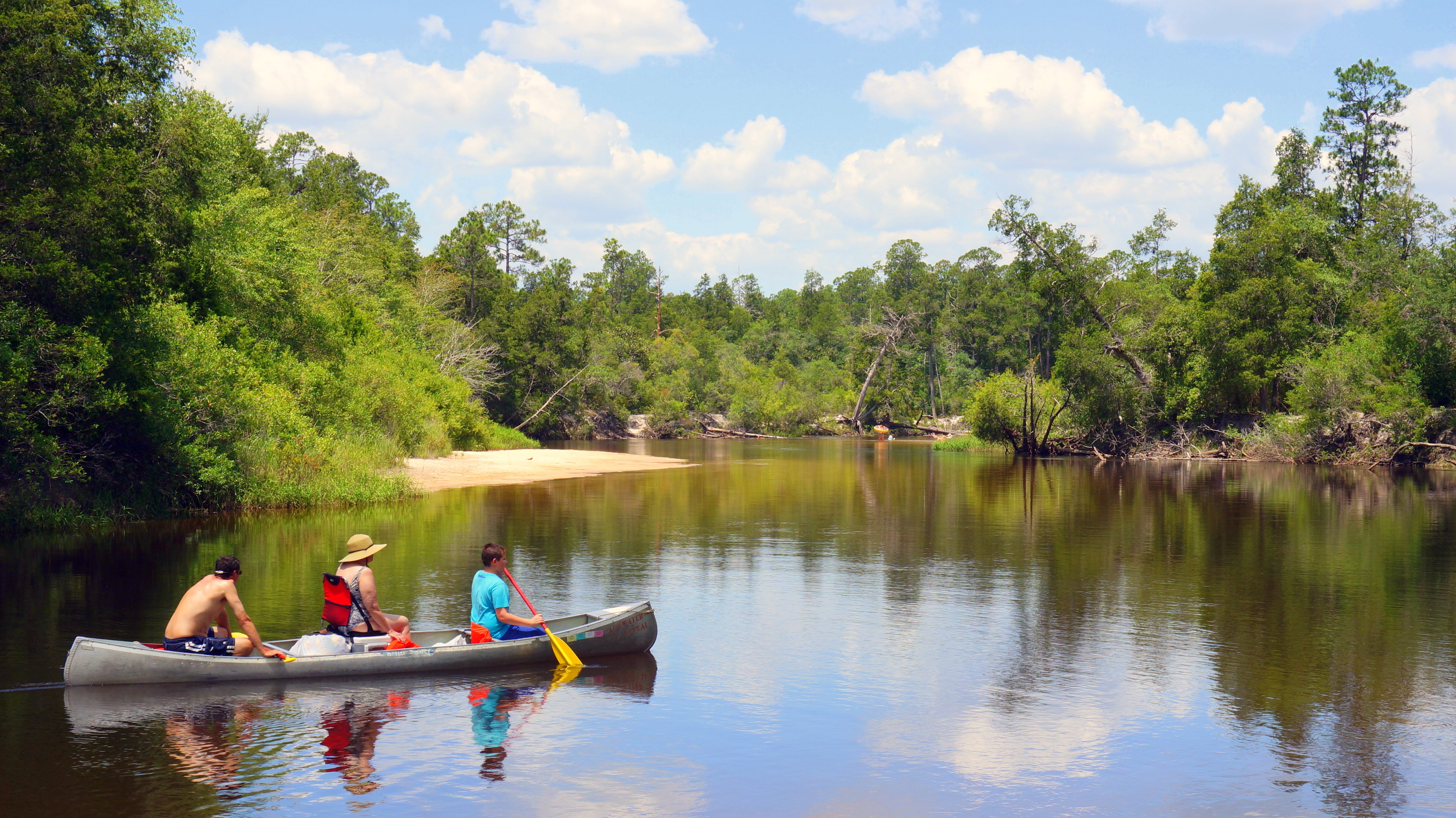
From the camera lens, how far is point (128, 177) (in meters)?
22.7

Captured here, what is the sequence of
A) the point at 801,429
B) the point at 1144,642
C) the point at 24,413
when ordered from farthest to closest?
the point at 801,429
the point at 24,413
the point at 1144,642

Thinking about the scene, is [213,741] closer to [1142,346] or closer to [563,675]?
[563,675]

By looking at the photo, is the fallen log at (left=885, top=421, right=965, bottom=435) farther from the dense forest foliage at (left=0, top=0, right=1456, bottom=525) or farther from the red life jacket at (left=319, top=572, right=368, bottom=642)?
the red life jacket at (left=319, top=572, right=368, bottom=642)

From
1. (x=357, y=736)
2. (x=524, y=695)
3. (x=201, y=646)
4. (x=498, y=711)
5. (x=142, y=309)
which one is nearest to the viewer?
(x=357, y=736)

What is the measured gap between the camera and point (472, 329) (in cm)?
7812

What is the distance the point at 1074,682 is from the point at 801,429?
86.5m

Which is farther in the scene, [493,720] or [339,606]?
[339,606]

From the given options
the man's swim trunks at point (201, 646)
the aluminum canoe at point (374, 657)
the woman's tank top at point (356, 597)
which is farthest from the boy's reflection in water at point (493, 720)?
the man's swim trunks at point (201, 646)

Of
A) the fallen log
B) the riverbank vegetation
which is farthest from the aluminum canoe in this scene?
the fallen log

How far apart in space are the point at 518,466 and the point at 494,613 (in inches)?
1362

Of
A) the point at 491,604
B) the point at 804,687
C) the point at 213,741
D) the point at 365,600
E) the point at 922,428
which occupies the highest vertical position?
the point at 922,428

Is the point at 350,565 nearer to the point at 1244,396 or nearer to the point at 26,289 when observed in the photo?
the point at 26,289

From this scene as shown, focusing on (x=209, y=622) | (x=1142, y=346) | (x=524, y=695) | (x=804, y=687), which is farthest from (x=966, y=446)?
(x=209, y=622)

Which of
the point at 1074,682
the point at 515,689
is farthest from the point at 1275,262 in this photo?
the point at 515,689
